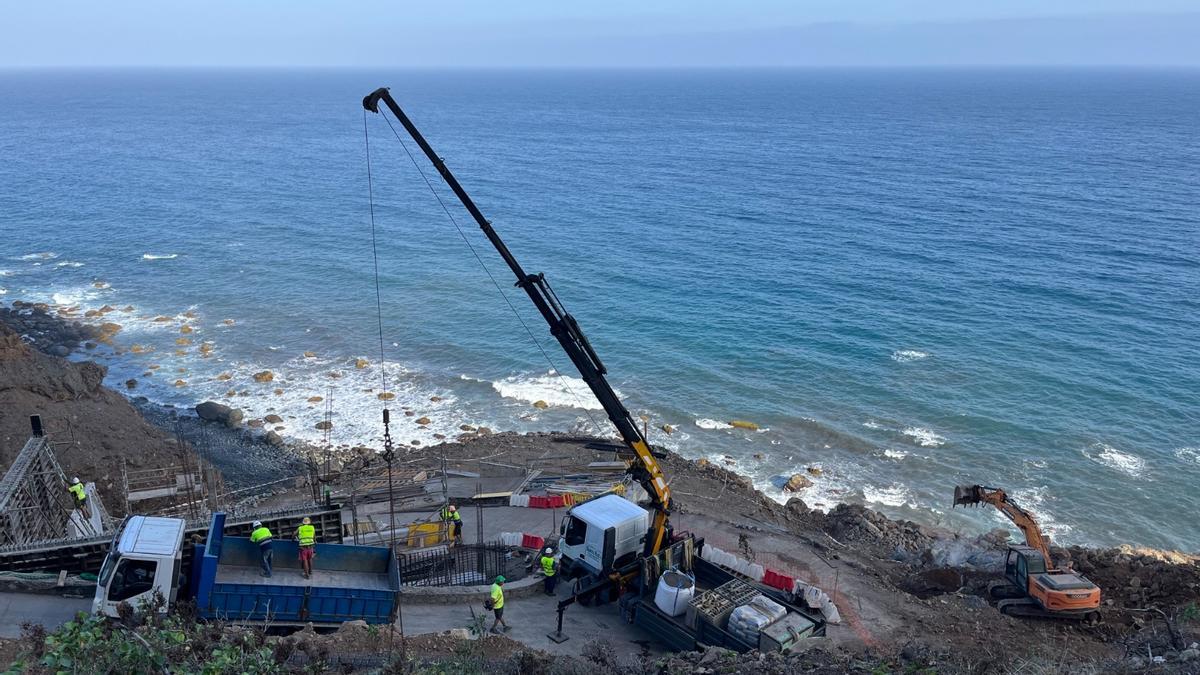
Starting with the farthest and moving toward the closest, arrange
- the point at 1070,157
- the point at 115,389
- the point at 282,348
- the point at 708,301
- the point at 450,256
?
the point at 1070,157 → the point at 450,256 → the point at 708,301 → the point at 282,348 → the point at 115,389

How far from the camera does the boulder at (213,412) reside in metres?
40.9

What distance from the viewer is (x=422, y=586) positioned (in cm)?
2092

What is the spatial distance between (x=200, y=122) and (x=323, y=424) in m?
146

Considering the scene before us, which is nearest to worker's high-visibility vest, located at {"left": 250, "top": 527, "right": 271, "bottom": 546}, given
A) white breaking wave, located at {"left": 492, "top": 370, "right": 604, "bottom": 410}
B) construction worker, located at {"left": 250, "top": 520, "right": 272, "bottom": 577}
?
construction worker, located at {"left": 250, "top": 520, "right": 272, "bottom": 577}

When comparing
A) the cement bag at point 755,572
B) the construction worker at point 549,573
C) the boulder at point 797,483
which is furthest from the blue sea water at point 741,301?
the construction worker at point 549,573

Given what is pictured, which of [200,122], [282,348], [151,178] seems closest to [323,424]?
[282,348]

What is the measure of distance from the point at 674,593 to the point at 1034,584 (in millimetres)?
9567

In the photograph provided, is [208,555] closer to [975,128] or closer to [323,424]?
[323,424]

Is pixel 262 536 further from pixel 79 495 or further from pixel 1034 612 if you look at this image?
pixel 1034 612

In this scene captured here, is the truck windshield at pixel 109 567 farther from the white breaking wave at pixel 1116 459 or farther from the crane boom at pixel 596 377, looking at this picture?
the white breaking wave at pixel 1116 459

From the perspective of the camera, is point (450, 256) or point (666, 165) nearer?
point (450, 256)

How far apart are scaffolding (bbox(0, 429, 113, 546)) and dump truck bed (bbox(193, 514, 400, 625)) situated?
5.76 metres

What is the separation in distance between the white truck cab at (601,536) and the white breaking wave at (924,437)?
72.8 ft

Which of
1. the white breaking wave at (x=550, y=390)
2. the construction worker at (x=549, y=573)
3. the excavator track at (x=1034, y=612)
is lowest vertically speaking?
the white breaking wave at (x=550, y=390)
